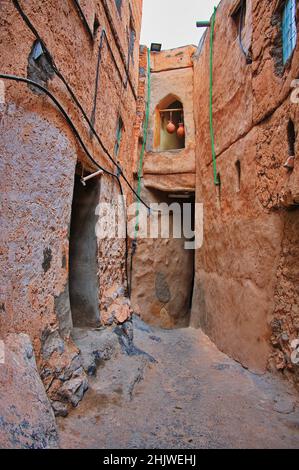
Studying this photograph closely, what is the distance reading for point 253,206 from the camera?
3.56 metres

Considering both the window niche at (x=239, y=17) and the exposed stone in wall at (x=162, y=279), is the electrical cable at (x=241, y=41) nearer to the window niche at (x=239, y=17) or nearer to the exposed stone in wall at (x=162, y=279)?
the window niche at (x=239, y=17)

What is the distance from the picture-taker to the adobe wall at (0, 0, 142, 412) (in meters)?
1.96

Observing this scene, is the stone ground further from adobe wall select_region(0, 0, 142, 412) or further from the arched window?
the arched window

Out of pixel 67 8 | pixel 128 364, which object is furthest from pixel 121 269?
pixel 67 8

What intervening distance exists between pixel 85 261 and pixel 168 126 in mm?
4625

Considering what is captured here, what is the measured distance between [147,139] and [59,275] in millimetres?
4917

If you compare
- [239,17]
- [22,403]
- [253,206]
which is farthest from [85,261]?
[239,17]

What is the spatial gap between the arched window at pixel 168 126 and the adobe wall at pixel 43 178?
379 cm

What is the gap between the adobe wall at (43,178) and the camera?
1961 millimetres

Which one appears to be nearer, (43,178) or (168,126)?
(43,178)

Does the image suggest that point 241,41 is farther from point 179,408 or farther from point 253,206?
point 179,408

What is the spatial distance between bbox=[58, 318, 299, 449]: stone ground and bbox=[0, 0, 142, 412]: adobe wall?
33 cm
